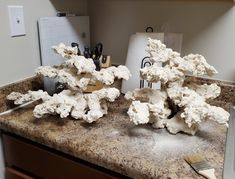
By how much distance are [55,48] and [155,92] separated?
0.37 m

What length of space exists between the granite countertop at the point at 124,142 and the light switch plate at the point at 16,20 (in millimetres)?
293

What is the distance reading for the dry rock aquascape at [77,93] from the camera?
84 cm

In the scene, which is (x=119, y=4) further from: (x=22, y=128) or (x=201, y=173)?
(x=201, y=173)

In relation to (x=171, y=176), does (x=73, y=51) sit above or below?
above

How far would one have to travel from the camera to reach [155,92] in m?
0.86

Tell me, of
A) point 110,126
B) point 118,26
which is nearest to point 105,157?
point 110,126

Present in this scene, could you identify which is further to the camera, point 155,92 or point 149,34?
point 149,34

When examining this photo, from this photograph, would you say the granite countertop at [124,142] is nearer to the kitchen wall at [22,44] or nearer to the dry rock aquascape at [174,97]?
the dry rock aquascape at [174,97]

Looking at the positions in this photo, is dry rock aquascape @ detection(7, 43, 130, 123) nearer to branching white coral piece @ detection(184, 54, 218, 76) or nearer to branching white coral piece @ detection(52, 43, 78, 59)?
branching white coral piece @ detection(52, 43, 78, 59)

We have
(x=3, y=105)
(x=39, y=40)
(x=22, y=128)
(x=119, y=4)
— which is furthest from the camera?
(x=119, y=4)

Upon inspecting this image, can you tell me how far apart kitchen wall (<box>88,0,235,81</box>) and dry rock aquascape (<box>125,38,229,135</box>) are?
248 mm

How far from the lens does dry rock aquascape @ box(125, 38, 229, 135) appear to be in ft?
2.42

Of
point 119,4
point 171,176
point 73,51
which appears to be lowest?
point 171,176

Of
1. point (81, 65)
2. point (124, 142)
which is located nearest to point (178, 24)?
point (81, 65)
